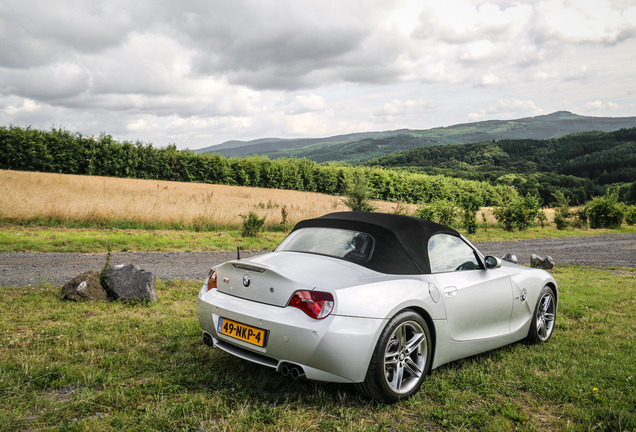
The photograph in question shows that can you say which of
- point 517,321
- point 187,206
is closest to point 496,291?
point 517,321

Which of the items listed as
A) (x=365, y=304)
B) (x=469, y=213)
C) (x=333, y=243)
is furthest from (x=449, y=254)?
(x=469, y=213)

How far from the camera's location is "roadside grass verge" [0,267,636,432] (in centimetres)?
293

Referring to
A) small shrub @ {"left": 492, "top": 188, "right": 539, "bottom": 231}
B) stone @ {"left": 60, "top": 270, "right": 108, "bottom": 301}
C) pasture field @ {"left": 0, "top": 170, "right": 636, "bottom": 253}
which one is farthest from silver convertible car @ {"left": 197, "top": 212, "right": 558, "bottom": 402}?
small shrub @ {"left": 492, "top": 188, "right": 539, "bottom": 231}

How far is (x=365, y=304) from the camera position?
311 centimetres

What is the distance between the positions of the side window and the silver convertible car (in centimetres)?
1

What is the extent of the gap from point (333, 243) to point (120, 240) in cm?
997

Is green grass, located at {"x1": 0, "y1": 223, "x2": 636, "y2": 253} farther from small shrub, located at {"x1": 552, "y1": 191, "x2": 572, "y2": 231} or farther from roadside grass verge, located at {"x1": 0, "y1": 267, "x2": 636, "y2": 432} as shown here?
small shrub, located at {"x1": 552, "y1": 191, "x2": 572, "y2": 231}

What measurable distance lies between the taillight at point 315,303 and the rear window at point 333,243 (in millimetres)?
690

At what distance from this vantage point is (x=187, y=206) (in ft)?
54.5

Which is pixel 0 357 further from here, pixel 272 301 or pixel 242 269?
pixel 272 301

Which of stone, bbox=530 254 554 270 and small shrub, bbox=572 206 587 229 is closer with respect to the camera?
stone, bbox=530 254 554 270

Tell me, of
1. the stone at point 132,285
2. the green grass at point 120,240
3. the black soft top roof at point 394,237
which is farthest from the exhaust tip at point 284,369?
the green grass at point 120,240

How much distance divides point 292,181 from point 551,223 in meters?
34.3

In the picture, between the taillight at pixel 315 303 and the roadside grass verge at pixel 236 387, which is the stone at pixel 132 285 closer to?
the roadside grass verge at pixel 236 387
